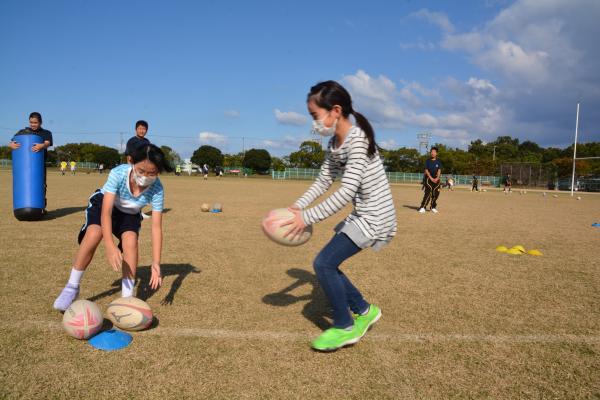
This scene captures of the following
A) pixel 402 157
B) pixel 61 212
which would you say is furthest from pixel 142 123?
pixel 402 157

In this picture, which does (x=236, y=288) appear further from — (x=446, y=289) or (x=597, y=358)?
(x=597, y=358)

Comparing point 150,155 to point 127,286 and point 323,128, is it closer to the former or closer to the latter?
point 127,286

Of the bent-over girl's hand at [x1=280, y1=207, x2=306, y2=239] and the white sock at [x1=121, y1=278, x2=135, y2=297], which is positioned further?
the white sock at [x1=121, y1=278, x2=135, y2=297]

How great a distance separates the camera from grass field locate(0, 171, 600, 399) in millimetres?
3223

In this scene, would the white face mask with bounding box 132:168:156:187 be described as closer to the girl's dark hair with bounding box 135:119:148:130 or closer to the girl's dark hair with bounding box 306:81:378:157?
the girl's dark hair with bounding box 306:81:378:157

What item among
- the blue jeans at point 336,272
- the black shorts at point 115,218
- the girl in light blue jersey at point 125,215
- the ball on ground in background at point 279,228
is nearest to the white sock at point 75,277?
the girl in light blue jersey at point 125,215

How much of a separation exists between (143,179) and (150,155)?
0.29 meters

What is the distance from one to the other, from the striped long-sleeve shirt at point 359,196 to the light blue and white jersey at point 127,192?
6.01 ft

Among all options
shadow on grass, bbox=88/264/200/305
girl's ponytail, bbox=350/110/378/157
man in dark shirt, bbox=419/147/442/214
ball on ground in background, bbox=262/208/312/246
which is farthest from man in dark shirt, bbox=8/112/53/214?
man in dark shirt, bbox=419/147/442/214

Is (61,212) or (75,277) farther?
(61,212)

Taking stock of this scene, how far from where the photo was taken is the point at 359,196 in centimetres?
391

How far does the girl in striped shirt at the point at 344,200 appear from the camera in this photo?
3.67 metres

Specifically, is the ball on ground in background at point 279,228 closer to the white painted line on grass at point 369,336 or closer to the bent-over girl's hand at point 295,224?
the bent-over girl's hand at point 295,224

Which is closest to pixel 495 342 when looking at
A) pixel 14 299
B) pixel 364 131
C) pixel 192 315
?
pixel 364 131
